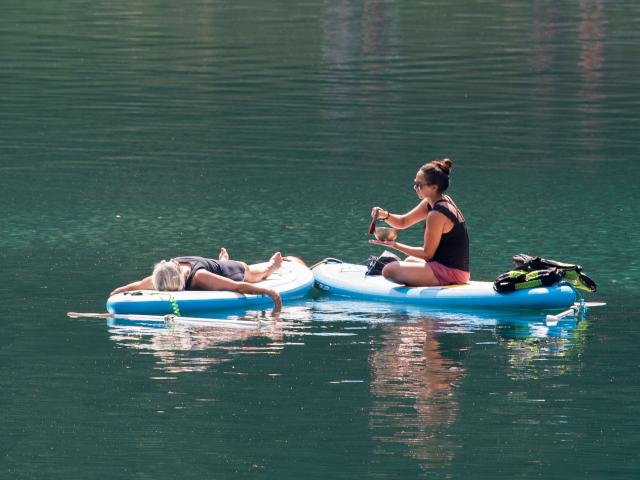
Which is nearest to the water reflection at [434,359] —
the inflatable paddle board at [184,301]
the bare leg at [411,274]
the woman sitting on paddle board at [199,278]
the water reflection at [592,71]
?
the bare leg at [411,274]

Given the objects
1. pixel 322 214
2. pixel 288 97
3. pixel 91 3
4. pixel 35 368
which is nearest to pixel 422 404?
pixel 35 368

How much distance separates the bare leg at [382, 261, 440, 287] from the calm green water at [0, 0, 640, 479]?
2.05ft

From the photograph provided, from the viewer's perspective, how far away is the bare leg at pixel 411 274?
53.3 feet

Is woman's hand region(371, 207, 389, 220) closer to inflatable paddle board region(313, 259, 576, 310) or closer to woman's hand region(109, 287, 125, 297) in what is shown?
inflatable paddle board region(313, 259, 576, 310)

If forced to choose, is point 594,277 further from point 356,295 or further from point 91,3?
point 91,3

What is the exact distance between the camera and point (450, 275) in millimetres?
16172

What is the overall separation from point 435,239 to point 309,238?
398 cm

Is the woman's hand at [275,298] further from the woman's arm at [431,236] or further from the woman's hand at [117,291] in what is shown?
the woman's hand at [117,291]

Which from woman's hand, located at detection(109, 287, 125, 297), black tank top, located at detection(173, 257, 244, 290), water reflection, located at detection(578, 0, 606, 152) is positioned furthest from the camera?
water reflection, located at detection(578, 0, 606, 152)

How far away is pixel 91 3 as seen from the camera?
62156 mm

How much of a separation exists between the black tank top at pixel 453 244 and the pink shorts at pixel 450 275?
0.04 metres

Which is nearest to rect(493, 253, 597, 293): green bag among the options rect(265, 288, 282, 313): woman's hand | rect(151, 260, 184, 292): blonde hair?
rect(265, 288, 282, 313): woman's hand

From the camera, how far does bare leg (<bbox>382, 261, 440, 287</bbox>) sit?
16234 mm

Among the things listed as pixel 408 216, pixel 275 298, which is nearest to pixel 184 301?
pixel 275 298
